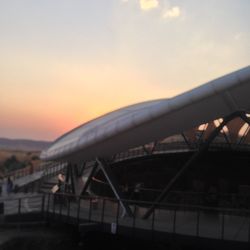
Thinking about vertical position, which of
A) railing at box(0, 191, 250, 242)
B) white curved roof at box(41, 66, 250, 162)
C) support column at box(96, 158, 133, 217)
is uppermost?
white curved roof at box(41, 66, 250, 162)

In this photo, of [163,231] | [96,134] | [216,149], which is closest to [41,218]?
[96,134]

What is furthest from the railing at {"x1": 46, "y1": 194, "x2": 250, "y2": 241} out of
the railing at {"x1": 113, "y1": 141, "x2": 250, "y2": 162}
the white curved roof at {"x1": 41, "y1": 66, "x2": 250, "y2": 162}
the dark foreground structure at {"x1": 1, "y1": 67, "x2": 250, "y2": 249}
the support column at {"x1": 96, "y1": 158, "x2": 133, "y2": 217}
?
the railing at {"x1": 113, "y1": 141, "x2": 250, "y2": 162}

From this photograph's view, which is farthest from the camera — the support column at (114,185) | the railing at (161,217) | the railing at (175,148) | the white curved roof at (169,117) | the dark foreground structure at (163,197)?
the railing at (175,148)

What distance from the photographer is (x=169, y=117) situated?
18.4m

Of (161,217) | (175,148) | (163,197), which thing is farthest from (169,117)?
(175,148)

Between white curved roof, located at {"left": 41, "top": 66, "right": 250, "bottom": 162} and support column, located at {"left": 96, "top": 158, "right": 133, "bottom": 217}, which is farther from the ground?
white curved roof, located at {"left": 41, "top": 66, "right": 250, "bottom": 162}

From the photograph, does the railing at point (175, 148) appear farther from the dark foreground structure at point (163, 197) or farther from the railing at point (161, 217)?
the railing at point (161, 217)

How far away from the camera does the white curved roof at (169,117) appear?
16406 millimetres

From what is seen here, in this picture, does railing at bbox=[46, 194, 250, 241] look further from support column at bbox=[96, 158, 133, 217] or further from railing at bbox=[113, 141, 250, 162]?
railing at bbox=[113, 141, 250, 162]

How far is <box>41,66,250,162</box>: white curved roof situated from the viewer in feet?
53.8

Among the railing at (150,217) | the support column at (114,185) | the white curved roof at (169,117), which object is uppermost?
the white curved roof at (169,117)

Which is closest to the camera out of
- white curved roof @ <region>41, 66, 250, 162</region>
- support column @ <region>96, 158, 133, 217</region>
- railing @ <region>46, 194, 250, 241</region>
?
white curved roof @ <region>41, 66, 250, 162</region>

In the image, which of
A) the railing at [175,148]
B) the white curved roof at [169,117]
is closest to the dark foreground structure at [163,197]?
the white curved roof at [169,117]

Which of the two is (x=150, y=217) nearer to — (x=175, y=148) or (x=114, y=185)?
(x=114, y=185)
